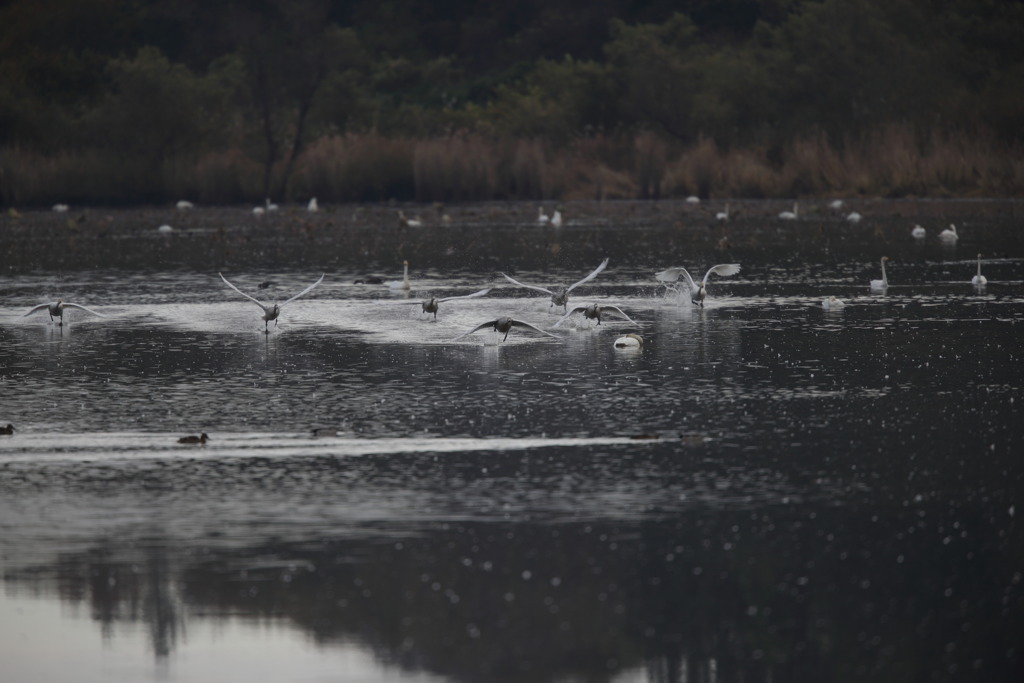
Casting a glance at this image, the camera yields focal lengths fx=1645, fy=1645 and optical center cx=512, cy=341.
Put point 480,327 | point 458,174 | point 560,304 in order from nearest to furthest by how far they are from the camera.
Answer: point 480,327, point 560,304, point 458,174

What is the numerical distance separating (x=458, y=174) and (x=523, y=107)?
32.5 ft

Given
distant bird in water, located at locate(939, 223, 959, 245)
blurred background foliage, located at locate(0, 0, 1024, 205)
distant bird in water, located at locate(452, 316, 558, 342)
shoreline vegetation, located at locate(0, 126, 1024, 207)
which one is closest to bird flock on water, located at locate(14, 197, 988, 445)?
distant bird in water, located at locate(452, 316, 558, 342)

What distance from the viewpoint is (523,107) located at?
187ft

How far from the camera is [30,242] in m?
32.7

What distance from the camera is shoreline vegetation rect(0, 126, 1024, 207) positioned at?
154 feet

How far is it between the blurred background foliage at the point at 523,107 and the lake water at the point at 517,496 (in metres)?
29.3

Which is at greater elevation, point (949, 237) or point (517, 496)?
point (949, 237)

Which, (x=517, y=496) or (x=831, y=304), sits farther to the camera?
(x=831, y=304)

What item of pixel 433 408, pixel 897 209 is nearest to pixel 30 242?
pixel 897 209

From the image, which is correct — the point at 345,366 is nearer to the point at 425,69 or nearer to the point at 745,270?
the point at 745,270

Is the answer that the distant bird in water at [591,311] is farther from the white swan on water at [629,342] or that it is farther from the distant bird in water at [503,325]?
the white swan on water at [629,342]

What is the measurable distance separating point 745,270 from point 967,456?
14935 millimetres

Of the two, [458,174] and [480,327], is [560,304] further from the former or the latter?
[458,174]

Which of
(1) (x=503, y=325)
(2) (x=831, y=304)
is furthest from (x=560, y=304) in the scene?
(2) (x=831, y=304)
